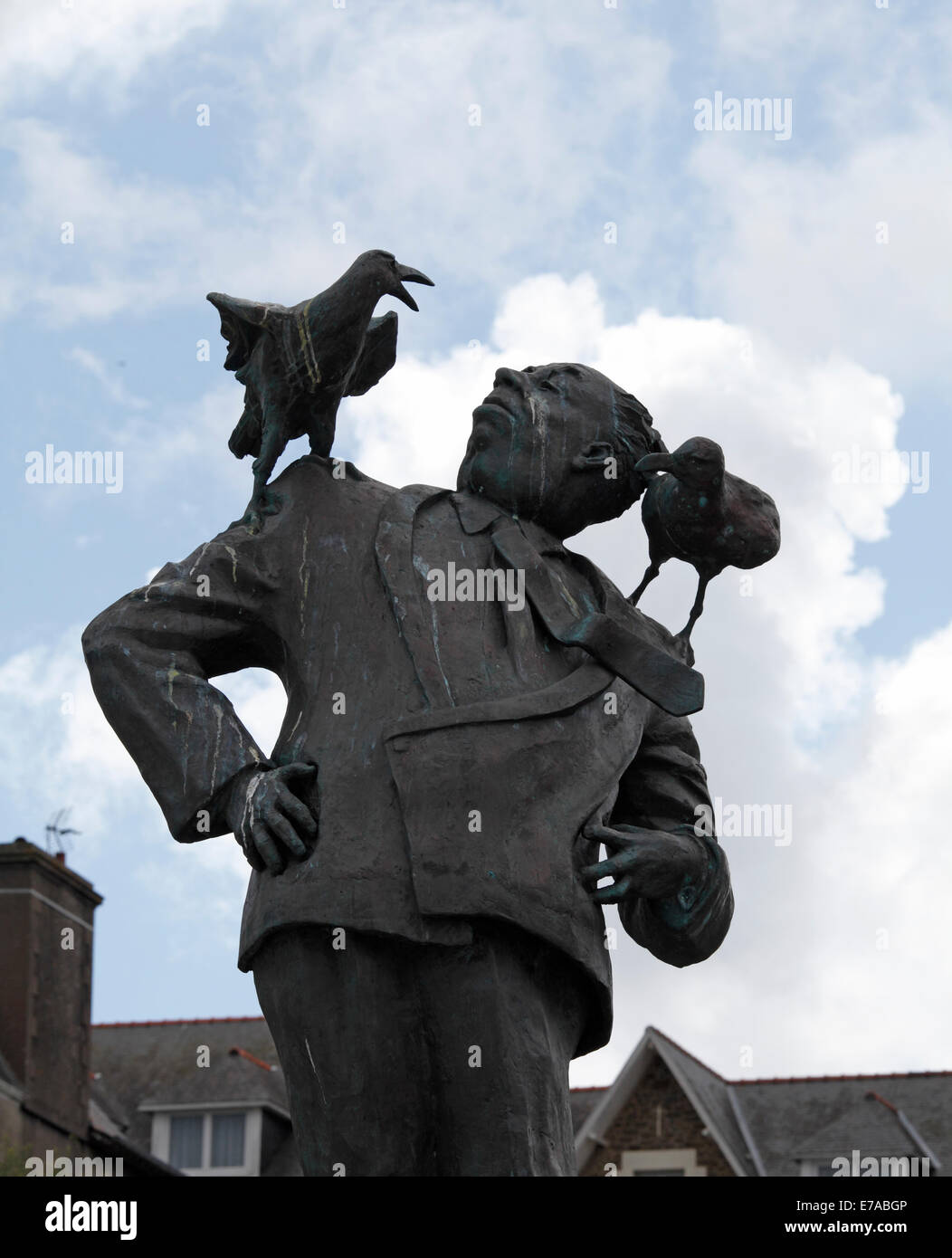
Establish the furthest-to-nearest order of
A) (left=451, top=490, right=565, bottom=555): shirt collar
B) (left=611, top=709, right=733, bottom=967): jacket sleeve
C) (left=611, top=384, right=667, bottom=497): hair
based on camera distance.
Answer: (left=611, top=384, right=667, bottom=497): hair < (left=451, top=490, right=565, bottom=555): shirt collar < (left=611, top=709, right=733, bottom=967): jacket sleeve

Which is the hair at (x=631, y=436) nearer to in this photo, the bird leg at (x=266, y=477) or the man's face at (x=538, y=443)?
the man's face at (x=538, y=443)

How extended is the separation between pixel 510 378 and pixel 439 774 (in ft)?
4.36

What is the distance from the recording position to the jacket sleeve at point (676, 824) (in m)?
5.60

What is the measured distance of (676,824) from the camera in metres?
5.76

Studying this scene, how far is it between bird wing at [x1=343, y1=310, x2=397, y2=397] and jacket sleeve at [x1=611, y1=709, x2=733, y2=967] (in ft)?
4.18

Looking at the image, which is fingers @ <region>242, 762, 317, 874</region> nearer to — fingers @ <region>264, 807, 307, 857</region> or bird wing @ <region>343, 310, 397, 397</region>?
fingers @ <region>264, 807, 307, 857</region>

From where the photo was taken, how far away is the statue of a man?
5117 millimetres

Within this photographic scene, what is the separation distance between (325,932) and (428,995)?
0.29 metres

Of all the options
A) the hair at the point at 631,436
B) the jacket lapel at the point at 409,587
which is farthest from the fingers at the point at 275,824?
the hair at the point at 631,436

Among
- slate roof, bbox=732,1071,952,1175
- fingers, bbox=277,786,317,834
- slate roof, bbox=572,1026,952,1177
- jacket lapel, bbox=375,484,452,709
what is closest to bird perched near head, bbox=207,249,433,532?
jacket lapel, bbox=375,484,452,709

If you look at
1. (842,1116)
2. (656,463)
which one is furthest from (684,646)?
(842,1116)

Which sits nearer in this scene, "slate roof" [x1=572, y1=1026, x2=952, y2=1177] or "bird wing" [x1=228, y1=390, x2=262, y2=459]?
"bird wing" [x1=228, y1=390, x2=262, y2=459]

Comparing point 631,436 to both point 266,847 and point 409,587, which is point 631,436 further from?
point 266,847
